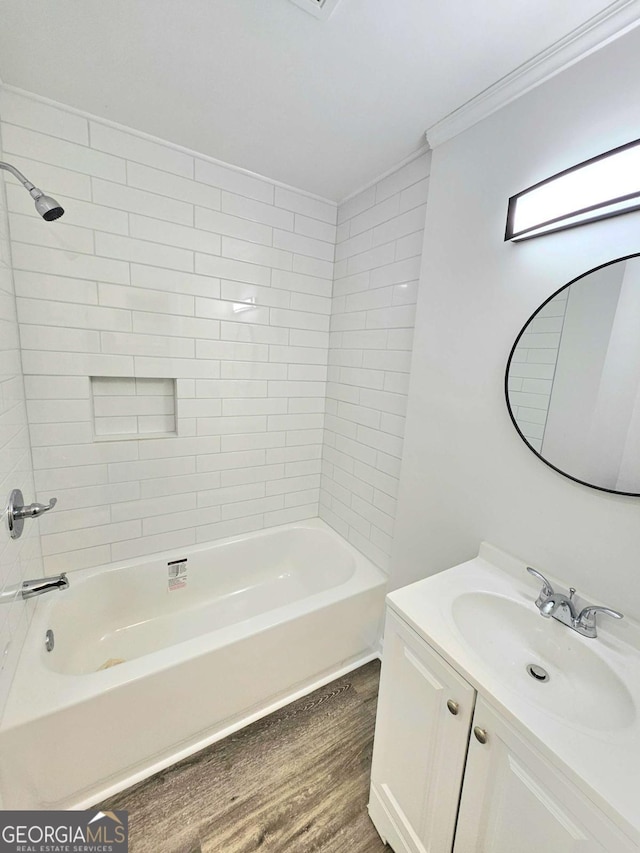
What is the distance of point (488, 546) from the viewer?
4.21 ft

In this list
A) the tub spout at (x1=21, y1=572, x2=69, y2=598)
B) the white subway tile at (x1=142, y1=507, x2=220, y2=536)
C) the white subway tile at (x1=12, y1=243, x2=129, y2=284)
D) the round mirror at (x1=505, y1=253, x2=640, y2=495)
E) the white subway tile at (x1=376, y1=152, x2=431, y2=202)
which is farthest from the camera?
the white subway tile at (x1=142, y1=507, x2=220, y2=536)

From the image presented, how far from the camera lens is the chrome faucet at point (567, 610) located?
96 cm

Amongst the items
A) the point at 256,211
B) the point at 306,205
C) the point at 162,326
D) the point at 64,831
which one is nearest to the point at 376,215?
the point at 306,205

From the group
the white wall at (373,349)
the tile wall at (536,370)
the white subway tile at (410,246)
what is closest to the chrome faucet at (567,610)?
the tile wall at (536,370)

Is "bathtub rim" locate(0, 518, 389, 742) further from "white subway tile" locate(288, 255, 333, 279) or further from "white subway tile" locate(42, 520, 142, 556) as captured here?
"white subway tile" locate(288, 255, 333, 279)

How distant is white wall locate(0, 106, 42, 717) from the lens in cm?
111

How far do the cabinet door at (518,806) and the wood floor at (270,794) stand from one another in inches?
21.2

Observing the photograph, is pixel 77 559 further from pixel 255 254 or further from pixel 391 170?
pixel 391 170

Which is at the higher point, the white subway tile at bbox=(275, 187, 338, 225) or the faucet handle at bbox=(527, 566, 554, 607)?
the white subway tile at bbox=(275, 187, 338, 225)

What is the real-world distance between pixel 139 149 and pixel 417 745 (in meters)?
2.52

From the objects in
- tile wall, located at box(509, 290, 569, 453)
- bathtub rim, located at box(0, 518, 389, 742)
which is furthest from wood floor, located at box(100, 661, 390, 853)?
tile wall, located at box(509, 290, 569, 453)

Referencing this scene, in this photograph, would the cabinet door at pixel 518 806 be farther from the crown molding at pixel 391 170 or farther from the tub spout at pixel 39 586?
the crown molding at pixel 391 170

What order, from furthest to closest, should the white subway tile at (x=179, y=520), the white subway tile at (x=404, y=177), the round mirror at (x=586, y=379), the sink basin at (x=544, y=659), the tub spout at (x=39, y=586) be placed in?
the white subway tile at (x=179, y=520) → the white subway tile at (x=404, y=177) → the tub spout at (x=39, y=586) → the round mirror at (x=586, y=379) → the sink basin at (x=544, y=659)

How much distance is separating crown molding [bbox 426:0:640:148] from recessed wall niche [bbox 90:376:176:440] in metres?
1.71
